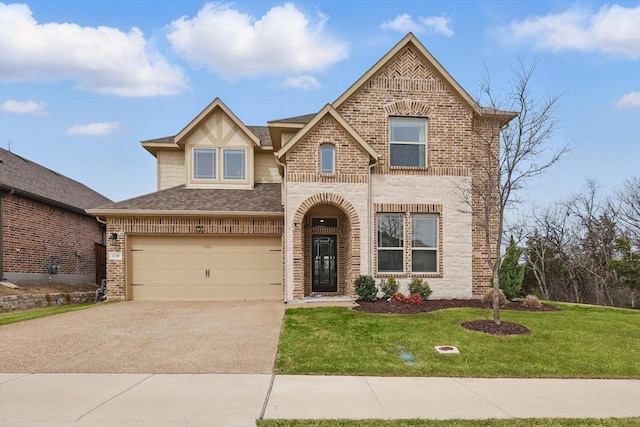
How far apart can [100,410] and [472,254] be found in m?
12.3

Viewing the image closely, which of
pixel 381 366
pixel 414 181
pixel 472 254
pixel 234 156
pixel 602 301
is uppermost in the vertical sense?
pixel 234 156

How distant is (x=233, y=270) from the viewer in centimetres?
1541

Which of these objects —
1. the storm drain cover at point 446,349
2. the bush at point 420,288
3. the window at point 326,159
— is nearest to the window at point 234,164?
the window at point 326,159

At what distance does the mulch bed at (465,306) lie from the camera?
9.30 m

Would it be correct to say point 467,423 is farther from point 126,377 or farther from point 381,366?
point 126,377

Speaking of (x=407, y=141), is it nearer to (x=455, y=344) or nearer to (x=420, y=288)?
(x=420, y=288)

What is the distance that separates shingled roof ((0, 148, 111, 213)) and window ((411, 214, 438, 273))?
46.4 ft

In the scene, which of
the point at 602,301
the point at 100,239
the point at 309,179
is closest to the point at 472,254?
Answer: the point at 309,179

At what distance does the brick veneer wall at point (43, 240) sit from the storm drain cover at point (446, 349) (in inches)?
595

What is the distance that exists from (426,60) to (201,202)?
9.37 metres

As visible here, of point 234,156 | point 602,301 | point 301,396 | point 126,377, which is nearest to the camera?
point 301,396

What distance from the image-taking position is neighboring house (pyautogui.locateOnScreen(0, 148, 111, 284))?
1545 cm

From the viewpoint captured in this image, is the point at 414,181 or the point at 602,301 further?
the point at 602,301

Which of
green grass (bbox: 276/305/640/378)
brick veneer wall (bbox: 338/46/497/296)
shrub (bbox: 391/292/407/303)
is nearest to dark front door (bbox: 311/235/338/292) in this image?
shrub (bbox: 391/292/407/303)
